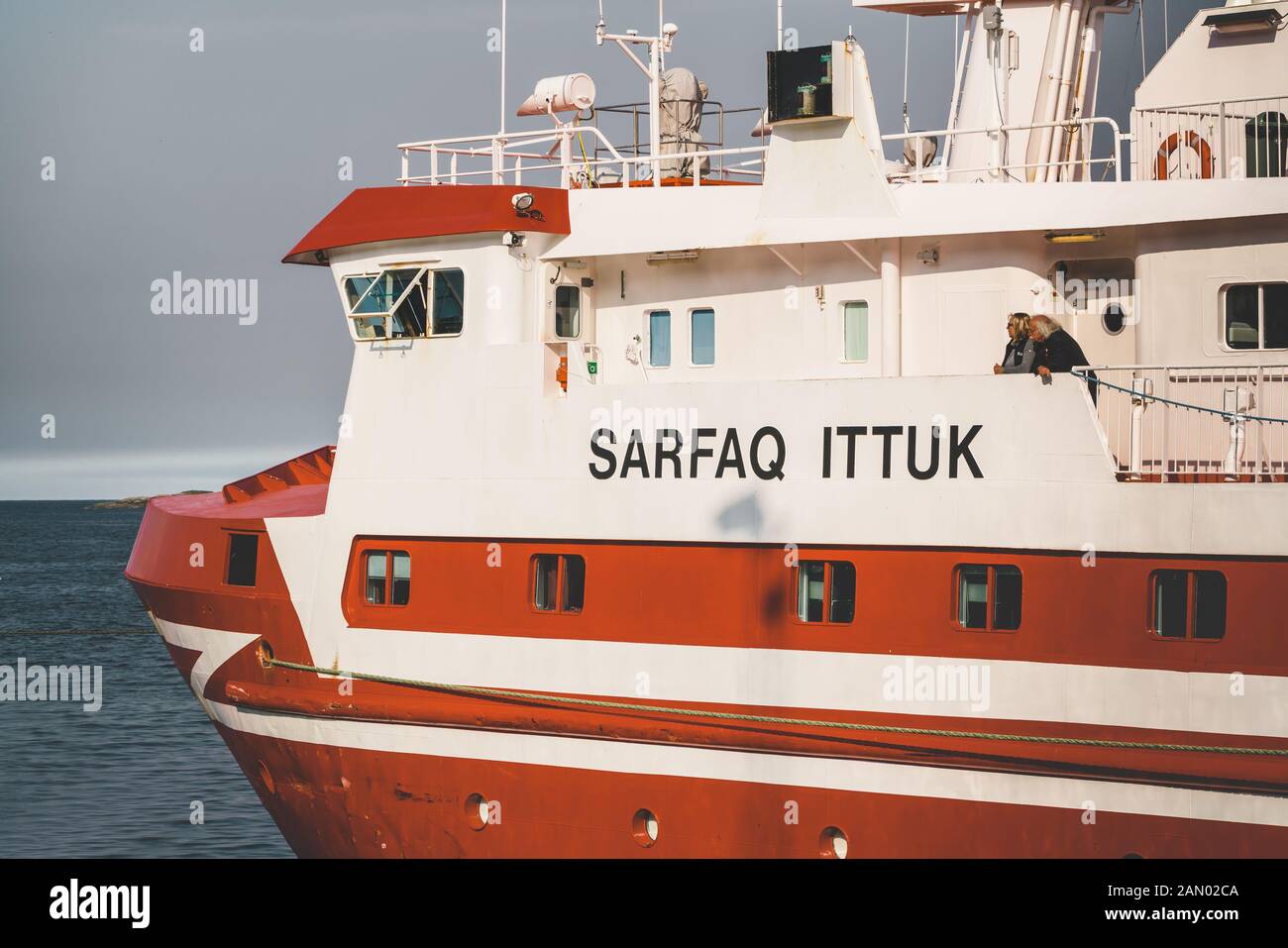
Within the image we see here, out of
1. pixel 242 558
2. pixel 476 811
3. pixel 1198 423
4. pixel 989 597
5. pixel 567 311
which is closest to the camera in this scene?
pixel 1198 423

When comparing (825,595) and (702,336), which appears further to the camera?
(702,336)

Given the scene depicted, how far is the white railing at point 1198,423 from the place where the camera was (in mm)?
10449

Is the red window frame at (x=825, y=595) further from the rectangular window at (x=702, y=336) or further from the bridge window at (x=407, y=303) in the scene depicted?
the bridge window at (x=407, y=303)

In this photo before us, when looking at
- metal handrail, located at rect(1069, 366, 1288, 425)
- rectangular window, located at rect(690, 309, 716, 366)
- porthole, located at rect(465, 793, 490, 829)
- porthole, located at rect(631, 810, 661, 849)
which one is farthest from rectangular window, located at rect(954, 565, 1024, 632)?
porthole, located at rect(465, 793, 490, 829)

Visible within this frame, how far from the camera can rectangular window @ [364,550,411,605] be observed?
1304 centimetres

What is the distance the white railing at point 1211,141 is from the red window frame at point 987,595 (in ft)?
10.7

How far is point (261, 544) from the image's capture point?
1363 cm

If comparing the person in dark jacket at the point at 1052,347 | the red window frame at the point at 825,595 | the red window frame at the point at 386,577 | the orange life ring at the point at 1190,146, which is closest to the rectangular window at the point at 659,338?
the red window frame at the point at 825,595

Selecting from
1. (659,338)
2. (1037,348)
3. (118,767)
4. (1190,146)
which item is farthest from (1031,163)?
(118,767)

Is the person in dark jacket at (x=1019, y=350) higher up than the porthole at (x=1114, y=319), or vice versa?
the porthole at (x=1114, y=319)

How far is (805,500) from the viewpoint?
11445 millimetres

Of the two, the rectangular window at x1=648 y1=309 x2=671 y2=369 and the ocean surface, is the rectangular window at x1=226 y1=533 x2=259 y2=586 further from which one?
the ocean surface

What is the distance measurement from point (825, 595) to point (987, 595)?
1212mm

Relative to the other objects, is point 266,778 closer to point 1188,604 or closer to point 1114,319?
point 1188,604
